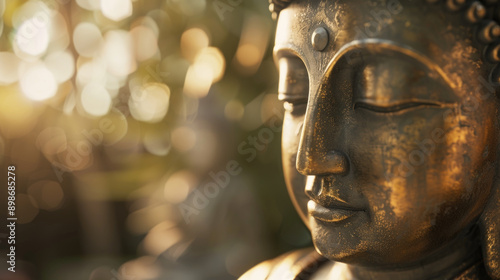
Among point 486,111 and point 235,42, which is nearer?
point 486,111

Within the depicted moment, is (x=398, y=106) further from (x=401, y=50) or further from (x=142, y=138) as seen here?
(x=142, y=138)

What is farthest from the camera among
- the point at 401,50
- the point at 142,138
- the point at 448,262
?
the point at 142,138

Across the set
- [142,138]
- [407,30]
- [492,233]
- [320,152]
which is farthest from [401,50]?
[142,138]

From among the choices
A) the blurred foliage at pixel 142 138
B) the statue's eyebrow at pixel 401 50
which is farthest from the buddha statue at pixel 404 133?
the blurred foliage at pixel 142 138

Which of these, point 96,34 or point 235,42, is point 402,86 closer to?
point 235,42

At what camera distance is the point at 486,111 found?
85 centimetres

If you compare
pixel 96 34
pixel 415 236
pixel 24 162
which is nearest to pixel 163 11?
pixel 96 34

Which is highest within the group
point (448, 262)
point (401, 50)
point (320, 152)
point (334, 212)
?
point (401, 50)

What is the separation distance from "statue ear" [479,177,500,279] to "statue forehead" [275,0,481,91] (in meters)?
0.23

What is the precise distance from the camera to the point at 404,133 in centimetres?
83

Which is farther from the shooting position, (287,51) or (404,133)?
(287,51)

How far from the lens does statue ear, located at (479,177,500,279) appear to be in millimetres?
910

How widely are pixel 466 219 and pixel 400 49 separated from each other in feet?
1.00

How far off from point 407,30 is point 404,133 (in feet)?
0.51
